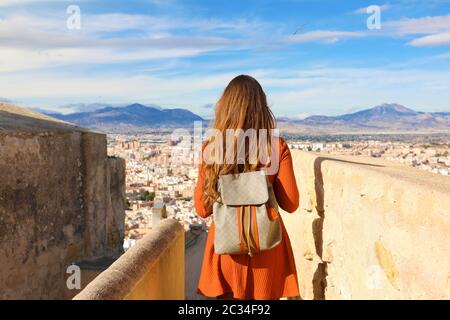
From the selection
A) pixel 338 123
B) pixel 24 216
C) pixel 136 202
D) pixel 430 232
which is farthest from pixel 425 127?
pixel 430 232

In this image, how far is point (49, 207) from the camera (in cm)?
670

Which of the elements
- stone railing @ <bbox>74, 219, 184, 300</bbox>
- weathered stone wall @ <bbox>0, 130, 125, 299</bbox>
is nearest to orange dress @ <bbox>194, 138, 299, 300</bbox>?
stone railing @ <bbox>74, 219, 184, 300</bbox>

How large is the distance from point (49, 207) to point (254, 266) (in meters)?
4.63

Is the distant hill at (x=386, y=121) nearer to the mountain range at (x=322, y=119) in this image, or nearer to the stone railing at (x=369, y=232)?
the mountain range at (x=322, y=119)

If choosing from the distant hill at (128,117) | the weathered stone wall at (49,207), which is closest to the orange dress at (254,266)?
the weathered stone wall at (49,207)

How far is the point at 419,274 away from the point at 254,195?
813 millimetres

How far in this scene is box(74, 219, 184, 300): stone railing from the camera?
2330 mm

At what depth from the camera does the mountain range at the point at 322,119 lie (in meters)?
23.2

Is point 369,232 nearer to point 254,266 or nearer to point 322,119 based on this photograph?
point 254,266

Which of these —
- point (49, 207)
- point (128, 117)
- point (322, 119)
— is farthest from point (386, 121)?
point (49, 207)

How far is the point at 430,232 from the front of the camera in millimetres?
2098

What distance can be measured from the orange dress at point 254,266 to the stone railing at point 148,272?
1.08 ft

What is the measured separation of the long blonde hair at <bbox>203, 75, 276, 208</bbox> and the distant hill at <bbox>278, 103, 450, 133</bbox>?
33417 millimetres

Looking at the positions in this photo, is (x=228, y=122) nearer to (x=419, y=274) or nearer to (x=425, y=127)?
(x=419, y=274)
